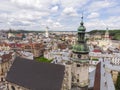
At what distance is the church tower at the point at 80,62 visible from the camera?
1072 inches

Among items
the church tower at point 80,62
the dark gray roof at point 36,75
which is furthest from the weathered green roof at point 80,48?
the dark gray roof at point 36,75

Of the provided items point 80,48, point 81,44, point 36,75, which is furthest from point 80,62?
point 36,75

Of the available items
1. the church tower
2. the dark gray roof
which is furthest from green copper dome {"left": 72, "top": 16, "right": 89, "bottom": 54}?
the dark gray roof

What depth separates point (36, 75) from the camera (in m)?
28.5

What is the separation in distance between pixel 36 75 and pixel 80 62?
738 cm

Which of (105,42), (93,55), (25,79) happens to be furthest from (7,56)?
(105,42)

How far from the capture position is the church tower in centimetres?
2723

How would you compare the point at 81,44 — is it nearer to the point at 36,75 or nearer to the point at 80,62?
the point at 80,62

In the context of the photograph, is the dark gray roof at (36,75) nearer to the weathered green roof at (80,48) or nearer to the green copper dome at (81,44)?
the weathered green roof at (80,48)

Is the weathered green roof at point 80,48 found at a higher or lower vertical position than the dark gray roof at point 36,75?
higher

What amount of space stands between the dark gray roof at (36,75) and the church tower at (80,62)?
105 inches

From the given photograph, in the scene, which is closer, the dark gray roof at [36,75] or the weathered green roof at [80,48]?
the dark gray roof at [36,75]

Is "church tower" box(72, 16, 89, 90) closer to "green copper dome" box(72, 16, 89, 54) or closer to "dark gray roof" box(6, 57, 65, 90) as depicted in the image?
"green copper dome" box(72, 16, 89, 54)

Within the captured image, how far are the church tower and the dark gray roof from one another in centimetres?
266
